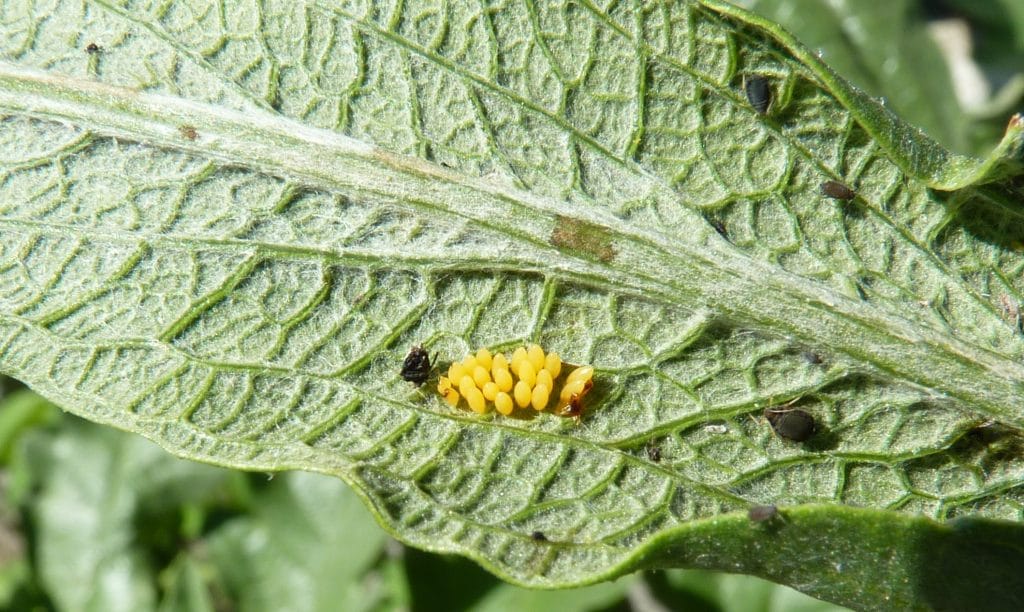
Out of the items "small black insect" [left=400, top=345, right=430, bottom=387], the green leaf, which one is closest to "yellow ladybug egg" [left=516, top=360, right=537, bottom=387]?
"small black insect" [left=400, top=345, right=430, bottom=387]

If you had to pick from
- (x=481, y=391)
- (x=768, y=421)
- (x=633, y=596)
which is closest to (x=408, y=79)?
(x=481, y=391)

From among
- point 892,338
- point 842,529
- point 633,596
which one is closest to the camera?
point 842,529

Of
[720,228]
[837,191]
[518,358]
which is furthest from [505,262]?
[837,191]

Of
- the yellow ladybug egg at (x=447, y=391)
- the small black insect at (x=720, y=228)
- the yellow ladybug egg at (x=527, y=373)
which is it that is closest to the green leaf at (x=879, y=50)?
the small black insect at (x=720, y=228)

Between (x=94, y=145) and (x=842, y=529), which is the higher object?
(x=842, y=529)

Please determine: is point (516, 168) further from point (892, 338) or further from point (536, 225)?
point (892, 338)

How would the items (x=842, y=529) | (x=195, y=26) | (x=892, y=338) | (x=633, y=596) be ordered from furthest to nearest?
(x=633, y=596)
(x=195, y=26)
(x=892, y=338)
(x=842, y=529)

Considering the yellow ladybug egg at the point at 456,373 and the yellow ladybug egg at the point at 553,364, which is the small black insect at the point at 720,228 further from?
the yellow ladybug egg at the point at 456,373
